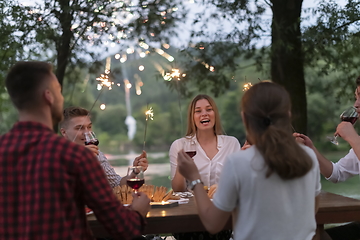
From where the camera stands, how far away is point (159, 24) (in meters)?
5.88

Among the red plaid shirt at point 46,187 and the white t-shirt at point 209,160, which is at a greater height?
the red plaid shirt at point 46,187

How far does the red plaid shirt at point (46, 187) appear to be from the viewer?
4.80 ft

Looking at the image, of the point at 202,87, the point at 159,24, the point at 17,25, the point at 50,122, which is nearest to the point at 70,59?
the point at 17,25

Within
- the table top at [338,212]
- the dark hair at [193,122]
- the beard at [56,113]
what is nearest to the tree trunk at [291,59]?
the dark hair at [193,122]

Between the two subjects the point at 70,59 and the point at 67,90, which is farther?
the point at 67,90

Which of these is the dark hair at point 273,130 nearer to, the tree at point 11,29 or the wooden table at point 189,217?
the wooden table at point 189,217

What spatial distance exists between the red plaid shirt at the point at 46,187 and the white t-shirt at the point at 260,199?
463 millimetres

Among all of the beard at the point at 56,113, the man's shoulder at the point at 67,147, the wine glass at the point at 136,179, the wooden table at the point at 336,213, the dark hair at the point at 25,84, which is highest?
the dark hair at the point at 25,84

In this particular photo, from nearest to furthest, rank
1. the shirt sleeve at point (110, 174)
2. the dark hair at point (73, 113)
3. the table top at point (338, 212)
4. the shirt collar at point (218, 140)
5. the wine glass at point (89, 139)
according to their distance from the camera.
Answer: the table top at point (338, 212) < the wine glass at point (89, 139) < the dark hair at point (73, 113) < the shirt sleeve at point (110, 174) < the shirt collar at point (218, 140)

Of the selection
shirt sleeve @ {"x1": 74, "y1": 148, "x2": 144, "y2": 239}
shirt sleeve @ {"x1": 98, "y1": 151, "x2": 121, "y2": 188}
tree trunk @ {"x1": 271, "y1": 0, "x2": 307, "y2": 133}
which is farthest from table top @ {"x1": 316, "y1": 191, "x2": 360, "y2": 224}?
tree trunk @ {"x1": 271, "y1": 0, "x2": 307, "y2": 133}

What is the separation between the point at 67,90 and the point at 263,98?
575 cm

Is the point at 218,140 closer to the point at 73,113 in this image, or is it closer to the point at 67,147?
the point at 73,113

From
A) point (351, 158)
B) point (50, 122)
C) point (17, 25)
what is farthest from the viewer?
point (17, 25)

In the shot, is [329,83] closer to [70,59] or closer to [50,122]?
[70,59]
